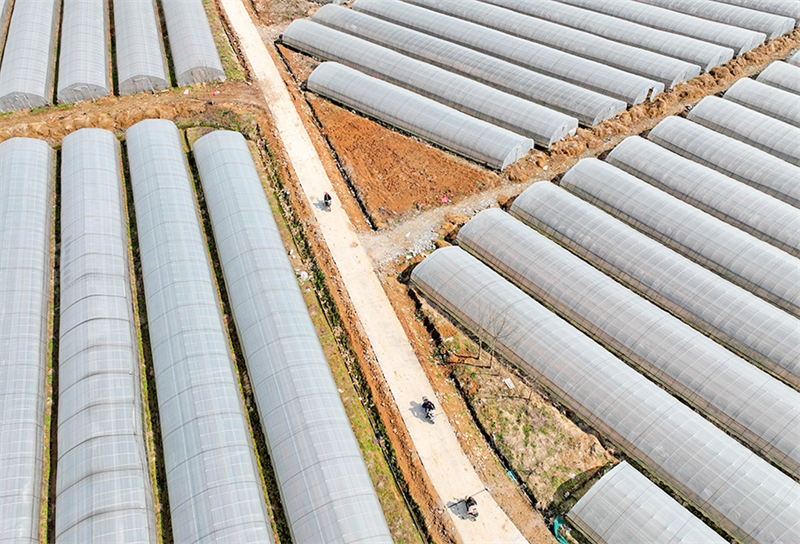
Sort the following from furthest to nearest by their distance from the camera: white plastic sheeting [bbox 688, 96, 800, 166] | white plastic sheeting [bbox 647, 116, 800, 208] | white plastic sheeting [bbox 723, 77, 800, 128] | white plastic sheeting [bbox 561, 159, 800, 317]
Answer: white plastic sheeting [bbox 723, 77, 800, 128], white plastic sheeting [bbox 688, 96, 800, 166], white plastic sheeting [bbox 647, 116, 800, 208], white plastic sheeting [bbox 561, 159, 800, 317]

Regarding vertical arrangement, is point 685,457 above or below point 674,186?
below

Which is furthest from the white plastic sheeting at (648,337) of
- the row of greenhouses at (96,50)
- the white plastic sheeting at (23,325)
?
the row of greenhouses at (96,50)

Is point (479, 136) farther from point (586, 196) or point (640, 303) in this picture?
point (640, 303)

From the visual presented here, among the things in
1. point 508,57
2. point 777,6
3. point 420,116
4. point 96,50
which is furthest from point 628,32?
point 96,50

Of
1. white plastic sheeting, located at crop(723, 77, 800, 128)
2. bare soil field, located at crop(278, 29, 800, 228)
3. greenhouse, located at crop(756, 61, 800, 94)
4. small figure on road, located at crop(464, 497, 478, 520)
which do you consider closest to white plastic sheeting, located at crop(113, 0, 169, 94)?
bare soil field, located at crop(278, 29, 800, 228)

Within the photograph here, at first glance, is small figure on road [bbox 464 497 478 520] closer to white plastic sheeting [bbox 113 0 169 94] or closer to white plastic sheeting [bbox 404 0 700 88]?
white plastic sheeting [bbox 404 0 700 88]

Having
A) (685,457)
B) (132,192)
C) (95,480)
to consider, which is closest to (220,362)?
A: (95,480)

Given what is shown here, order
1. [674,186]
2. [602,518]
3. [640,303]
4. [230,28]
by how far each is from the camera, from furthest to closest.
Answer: [230,28]
[674,186]
[640,303]
[602,518]
